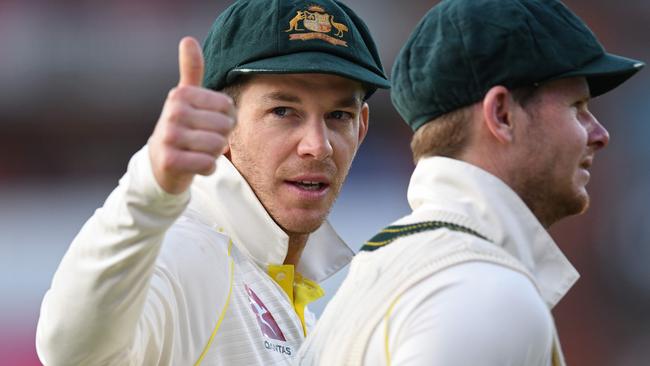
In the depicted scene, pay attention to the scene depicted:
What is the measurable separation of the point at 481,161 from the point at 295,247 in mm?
919

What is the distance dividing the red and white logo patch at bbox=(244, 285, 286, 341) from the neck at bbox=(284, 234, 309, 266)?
26cm

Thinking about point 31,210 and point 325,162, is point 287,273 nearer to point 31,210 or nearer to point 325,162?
point 325,162

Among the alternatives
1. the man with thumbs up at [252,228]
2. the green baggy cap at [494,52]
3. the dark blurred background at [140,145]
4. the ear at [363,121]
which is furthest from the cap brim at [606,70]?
the dark blurred background at [140,145]

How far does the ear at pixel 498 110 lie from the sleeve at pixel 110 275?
0.54 meters

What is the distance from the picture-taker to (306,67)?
8.54 feet

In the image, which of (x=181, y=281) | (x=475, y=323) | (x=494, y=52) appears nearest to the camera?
(x=475, y=323)

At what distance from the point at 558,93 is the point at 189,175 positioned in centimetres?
67

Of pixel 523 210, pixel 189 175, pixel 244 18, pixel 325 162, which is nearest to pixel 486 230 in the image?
pixel 523 210

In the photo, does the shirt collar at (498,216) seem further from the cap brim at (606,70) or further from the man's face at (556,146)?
the cap brim at (606,70)

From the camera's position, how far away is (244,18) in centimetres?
273

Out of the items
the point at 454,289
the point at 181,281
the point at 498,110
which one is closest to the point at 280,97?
the point at 181,281

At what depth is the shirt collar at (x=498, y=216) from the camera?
179cm

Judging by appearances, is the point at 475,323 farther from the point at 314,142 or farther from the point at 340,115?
the point at 340,115

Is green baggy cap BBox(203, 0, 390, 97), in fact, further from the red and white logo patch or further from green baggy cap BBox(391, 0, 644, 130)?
green baggy cap BBox(391, 0, 644, 130)
